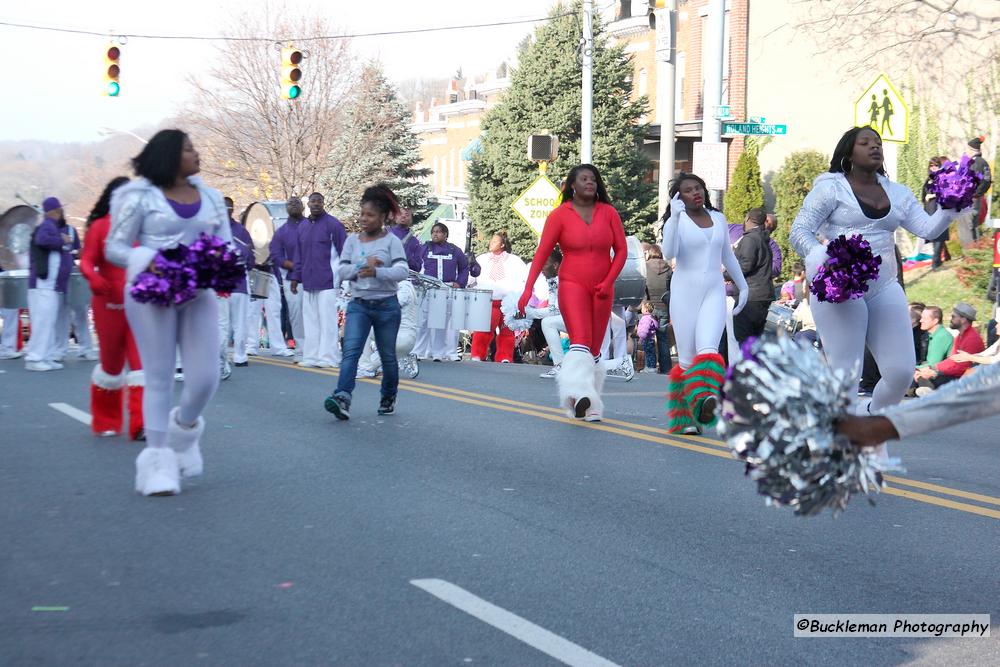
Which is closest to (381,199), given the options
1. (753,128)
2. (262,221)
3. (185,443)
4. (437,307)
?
(185,443)

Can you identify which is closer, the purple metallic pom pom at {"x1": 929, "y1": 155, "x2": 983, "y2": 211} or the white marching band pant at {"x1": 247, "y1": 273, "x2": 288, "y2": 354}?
the purple metallic pom pom at {"x1": 929, "y1": 155, "x2": 983, "y2": 211}

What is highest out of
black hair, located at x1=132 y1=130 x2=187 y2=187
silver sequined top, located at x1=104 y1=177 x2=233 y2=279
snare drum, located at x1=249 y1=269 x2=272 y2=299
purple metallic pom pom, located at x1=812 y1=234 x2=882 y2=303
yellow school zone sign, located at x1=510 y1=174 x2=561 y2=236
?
yellow school zone sign, located at x1=510 y1=174 x2=561 y2=236

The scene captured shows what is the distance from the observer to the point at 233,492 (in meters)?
7.62

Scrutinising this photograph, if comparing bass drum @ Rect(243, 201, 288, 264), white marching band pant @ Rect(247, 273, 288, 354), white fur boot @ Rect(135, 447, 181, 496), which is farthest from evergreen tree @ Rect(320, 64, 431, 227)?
white fur boot @ Rect(135, 447, 181, 496)

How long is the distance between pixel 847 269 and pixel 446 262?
12794 mm

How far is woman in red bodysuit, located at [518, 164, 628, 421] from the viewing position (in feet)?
35.7

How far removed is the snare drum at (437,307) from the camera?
19266 mm

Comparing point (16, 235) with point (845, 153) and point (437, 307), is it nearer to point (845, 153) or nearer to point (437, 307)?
point (437, 307)

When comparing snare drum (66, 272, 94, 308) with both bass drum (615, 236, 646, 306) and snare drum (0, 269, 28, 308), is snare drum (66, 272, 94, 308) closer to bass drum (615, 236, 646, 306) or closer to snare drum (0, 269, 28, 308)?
snare drum (0, 269, 28, 308)

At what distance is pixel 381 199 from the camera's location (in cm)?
1110

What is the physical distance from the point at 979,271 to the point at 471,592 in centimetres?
1810

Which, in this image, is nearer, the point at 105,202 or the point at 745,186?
the point at 105,202

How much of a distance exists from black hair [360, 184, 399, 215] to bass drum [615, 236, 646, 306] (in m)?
7.95

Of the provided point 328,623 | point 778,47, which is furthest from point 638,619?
point 778,47
